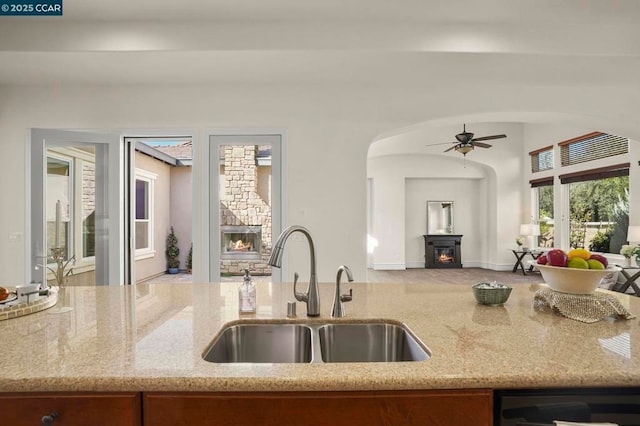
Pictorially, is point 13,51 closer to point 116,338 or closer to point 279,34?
point 279,34

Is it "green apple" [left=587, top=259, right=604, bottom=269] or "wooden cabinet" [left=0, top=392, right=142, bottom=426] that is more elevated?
"green apple" [left=587, top=259, right=604, bottom=269]

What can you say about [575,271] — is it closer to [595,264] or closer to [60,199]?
[595,264]

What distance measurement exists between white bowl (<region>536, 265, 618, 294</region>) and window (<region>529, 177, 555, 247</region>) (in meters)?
7.29

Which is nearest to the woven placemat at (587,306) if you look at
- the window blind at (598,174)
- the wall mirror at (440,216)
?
the window blind at (598,174)

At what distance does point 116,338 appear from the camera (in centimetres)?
116

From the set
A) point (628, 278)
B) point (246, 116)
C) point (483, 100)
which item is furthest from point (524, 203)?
point (246, 116)

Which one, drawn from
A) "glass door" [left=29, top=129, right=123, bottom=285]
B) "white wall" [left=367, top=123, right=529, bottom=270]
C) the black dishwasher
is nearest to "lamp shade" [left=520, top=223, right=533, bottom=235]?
"white wall" [left=367, top=123, right=529, bottom=270]

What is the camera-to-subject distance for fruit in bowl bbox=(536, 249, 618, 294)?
134cm

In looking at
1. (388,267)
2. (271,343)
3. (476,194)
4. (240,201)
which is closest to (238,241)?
(240,201)

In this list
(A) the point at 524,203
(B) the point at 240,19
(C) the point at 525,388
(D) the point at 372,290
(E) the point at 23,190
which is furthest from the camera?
(A) the point at 524,203

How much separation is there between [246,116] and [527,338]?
3.36 metres

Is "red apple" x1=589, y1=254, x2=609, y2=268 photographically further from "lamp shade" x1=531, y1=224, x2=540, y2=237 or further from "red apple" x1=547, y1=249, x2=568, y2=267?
"lamp shade" x1=531, y1=224, x2=540, y2=237

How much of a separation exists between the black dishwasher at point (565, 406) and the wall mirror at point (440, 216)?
854 centimetres

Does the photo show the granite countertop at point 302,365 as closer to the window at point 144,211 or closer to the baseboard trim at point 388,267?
the window at point 144,211
